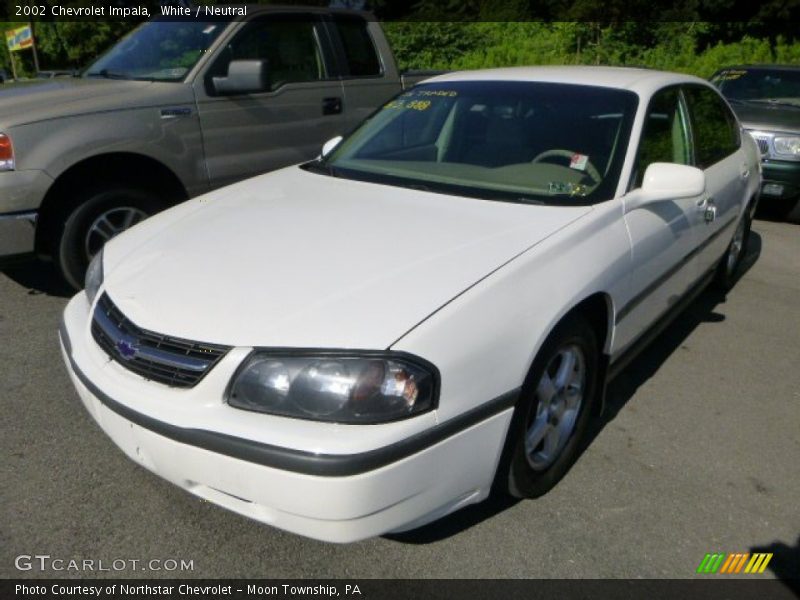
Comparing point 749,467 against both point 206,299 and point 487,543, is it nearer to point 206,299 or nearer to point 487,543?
point 487,543

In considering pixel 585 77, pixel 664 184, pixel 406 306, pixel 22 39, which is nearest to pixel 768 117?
pixel 585 77

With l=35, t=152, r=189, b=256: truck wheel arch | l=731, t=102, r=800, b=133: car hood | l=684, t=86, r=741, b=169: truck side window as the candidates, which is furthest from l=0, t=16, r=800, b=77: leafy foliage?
l=35, t=152, r=189, b=256: truck wheel arch

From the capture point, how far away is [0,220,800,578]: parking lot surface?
2.30 m

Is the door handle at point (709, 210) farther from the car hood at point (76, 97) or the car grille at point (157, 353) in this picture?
the car hood at point (76, 97)

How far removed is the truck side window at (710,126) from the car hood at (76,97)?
317 centimetres

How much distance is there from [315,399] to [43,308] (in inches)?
124

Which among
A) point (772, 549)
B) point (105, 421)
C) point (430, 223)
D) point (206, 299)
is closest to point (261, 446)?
point (206, 299)

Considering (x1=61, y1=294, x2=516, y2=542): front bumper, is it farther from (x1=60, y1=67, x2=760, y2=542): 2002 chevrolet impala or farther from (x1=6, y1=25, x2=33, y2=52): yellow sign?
(x1=6, y1=25, x2=33, y2=52): yellow sign

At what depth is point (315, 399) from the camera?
1.93 metres

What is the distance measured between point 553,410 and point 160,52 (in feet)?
13.2

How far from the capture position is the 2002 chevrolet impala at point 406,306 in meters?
1.92

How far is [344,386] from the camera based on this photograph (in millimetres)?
1912

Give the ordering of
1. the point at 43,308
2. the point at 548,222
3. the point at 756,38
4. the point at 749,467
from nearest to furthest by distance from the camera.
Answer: the point at 548,222, the point at 749,467, the point at 43,308, the point at 756,38
